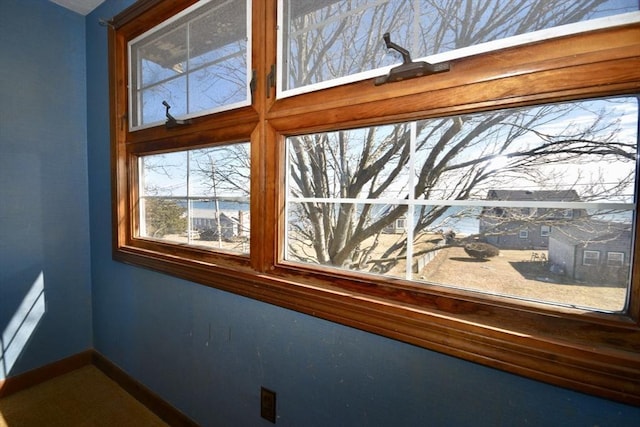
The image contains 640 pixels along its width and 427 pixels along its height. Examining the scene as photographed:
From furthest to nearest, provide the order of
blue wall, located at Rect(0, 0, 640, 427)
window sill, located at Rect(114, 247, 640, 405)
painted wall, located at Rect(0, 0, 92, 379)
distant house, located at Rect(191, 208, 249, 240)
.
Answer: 1. painted wall, located at Rect(0, 0, 92, 379)
2. distant house, located at Rect(191, 208, 249, 240)
3. blue wall, located at Rect(0, 0, 640, 427)
4. window sill, located at Rect(114, 247, 640, 405)

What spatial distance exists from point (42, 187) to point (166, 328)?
117 centimetres

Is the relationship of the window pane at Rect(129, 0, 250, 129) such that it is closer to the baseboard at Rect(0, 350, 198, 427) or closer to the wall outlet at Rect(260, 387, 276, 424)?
the wall outlet at Rect(260, 387, 276, 424)

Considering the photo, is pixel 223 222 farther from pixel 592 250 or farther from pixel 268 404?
pixel 592 250

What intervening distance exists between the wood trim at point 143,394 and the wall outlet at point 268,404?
0.48m

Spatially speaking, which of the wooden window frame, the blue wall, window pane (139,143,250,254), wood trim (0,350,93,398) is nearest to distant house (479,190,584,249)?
the wooden window frame

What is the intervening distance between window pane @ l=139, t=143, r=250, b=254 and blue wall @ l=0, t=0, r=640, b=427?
0.23 metres

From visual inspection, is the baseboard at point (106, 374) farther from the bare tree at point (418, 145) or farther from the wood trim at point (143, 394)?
the bare tree at point (418, 145)

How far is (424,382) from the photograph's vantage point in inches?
29.6

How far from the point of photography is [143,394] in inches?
59.3

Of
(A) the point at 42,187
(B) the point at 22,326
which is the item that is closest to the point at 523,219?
(A) the point at 42,187

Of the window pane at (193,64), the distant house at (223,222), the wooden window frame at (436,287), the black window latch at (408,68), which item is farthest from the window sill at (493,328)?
the window pane at (193,64)

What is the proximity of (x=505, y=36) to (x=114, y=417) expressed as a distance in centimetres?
225

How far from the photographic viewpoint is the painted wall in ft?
4.96

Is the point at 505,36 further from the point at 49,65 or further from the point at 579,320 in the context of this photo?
the point at 49,65
